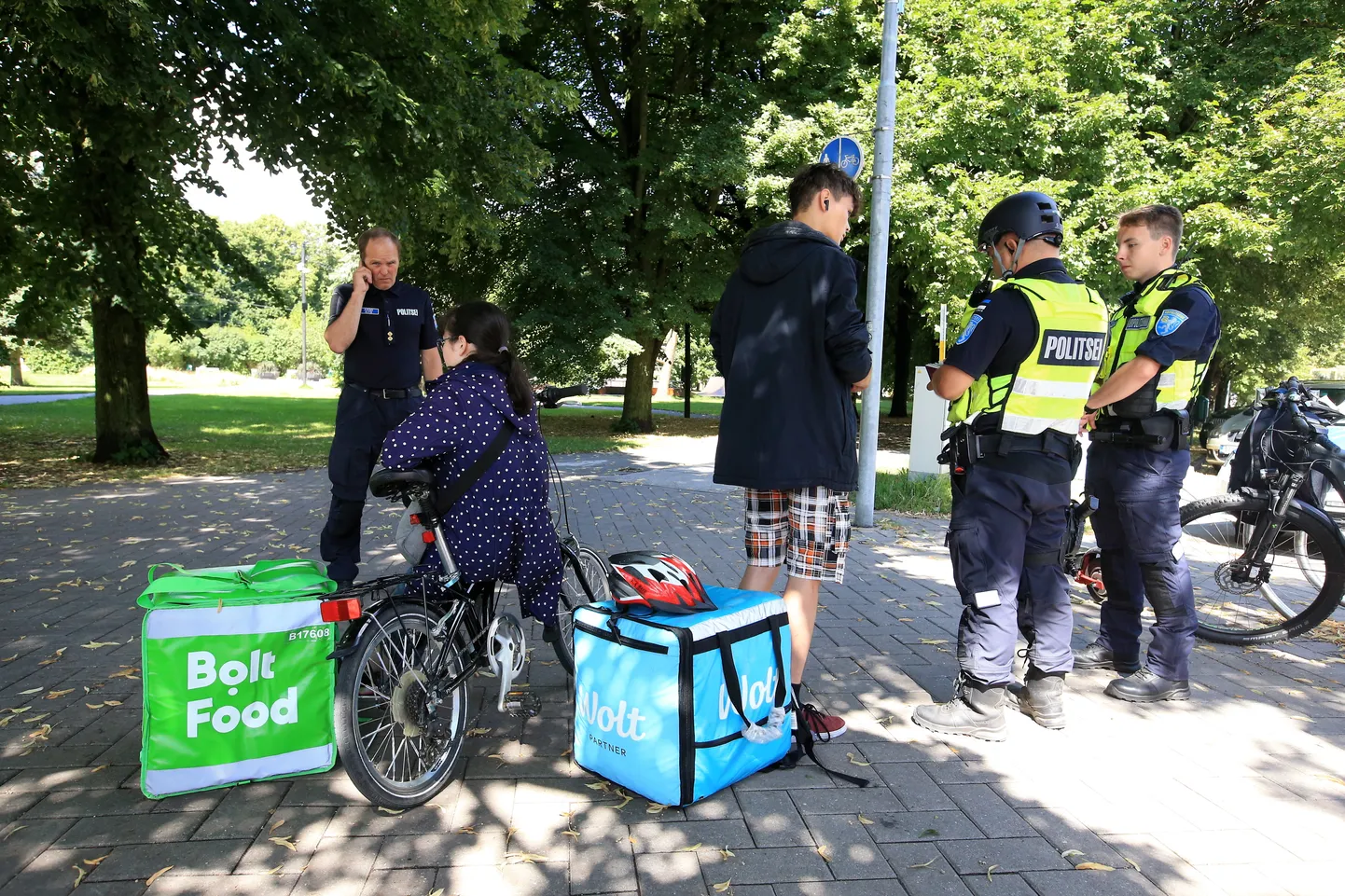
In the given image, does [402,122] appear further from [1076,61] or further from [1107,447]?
[1076,61]

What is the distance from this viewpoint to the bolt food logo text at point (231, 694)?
278 cm

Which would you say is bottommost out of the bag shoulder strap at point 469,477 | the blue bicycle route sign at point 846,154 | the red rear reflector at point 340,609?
the red rear reflector at point 340,609

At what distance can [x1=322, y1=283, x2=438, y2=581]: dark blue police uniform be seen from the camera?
444 centimetres

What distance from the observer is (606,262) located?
62.2 ft

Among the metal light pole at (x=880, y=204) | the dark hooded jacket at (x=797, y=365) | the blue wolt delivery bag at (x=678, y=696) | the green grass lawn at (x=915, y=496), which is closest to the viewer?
the blue wolt delivery bag at (x=678, y=696)

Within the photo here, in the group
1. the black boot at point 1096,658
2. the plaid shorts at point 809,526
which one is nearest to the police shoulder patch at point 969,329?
the plaid shorts at point 809,526

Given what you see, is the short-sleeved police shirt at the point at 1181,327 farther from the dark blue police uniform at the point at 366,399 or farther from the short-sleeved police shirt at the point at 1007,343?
the dark blue police uniform at the point at 366,399

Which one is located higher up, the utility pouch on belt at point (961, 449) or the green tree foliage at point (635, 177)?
the green tree foliage at point (635, 177)

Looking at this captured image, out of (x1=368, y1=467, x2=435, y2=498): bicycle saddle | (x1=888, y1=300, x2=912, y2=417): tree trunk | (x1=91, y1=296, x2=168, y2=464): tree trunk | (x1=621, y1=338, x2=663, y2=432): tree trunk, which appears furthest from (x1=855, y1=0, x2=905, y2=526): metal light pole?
(x1=888, y1=300, x2=912, y2=417): tree trunk

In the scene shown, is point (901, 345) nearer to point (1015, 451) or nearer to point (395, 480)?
point (1015, 451)

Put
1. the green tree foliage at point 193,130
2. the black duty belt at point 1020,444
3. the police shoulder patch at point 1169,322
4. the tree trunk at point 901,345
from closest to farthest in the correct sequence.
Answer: the black duty belt at point 1020,444, the police shoulder patch at point 1169,322, the green tree foliage at point 193,130, the tree trunk at point 901,345

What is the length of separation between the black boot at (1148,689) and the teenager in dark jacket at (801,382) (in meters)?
1.56

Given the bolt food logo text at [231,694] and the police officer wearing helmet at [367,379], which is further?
the police officer wearing helmet at [367,379]

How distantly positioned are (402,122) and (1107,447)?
26.5 feet
